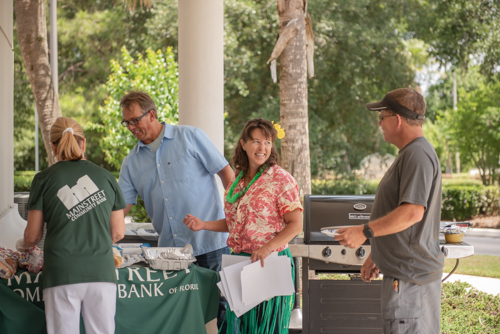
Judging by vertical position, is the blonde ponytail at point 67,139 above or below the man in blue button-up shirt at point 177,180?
above

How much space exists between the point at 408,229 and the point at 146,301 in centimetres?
162

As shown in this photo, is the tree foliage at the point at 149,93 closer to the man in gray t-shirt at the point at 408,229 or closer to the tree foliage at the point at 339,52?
the tree foliage at the point at 339,52

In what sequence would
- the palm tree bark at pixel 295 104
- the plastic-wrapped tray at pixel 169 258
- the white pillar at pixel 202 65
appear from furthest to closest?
the palm tree bark at pixel 295 104 < the white pillar at pixel 202 65 < the plastic-wrapped tray at pixel 169 258

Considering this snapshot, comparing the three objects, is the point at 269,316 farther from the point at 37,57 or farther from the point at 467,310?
the point at 37,57

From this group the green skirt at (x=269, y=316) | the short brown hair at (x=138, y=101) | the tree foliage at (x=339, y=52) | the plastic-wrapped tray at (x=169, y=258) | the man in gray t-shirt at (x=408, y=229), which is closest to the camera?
the man in gray t-shirt at (x=408, y=229)

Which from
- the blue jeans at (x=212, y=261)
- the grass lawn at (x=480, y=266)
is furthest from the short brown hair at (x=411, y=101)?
the grass lawn at (x=480, y=266)

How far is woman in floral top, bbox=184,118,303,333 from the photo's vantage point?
2.80 m

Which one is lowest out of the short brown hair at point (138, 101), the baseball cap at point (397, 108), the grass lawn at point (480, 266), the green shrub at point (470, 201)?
the grass lawn at point (480, 266)

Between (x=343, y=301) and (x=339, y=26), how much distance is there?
13.4 m

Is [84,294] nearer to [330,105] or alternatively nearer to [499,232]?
[499,232]

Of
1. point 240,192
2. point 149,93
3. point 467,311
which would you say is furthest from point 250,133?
point 149,93

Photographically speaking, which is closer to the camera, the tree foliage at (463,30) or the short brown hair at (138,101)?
the short brown hair at (138,101)

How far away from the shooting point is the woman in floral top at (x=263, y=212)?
2805 millimetres

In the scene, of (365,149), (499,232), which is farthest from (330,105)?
(499,232)
